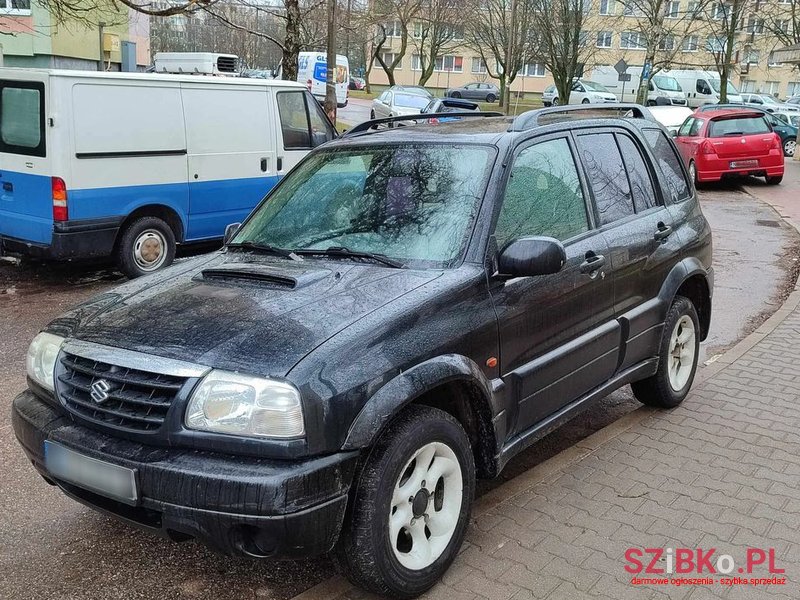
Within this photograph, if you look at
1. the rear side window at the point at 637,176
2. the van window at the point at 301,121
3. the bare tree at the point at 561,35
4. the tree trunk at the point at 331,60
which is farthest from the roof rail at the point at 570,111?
the bare tree at the point at 561,35

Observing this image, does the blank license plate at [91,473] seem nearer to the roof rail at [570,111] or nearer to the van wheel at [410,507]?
the van wheel at [410,507]

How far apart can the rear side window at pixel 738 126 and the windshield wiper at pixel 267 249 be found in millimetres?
15817

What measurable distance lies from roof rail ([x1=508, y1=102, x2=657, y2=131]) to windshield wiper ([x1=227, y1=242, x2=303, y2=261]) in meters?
1.28

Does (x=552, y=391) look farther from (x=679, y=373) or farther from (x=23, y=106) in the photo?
(x=23, y=106)

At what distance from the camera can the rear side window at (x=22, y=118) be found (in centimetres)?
784

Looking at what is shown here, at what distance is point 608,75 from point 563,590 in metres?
48.2

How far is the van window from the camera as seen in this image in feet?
32.9

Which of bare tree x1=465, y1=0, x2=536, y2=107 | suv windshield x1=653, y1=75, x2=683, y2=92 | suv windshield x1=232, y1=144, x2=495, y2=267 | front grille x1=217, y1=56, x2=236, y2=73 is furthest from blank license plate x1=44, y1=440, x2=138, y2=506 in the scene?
suv windshield x1=653, y1=75, x2=683, y2=92

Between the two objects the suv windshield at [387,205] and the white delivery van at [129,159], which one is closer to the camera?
the suv windshield at [387,205]

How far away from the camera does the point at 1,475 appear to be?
419cm

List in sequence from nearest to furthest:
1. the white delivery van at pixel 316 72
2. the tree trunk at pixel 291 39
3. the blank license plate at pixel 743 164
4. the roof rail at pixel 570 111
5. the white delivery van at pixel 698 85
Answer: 1. the roof rail at pixel 570 111
2. the tree trunk at pixel 291 39
3. the blank license plate at pixel 743 164
4. the white delivery van at pixel 316 72
5. the white delivery van at pixel 698 85

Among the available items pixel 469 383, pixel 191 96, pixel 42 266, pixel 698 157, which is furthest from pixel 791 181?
pixel 469 383

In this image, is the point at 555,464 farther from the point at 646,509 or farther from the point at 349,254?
the point at 349,254

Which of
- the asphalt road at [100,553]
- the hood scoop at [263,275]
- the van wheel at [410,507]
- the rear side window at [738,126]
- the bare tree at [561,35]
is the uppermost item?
the bare tree at [561,35]
